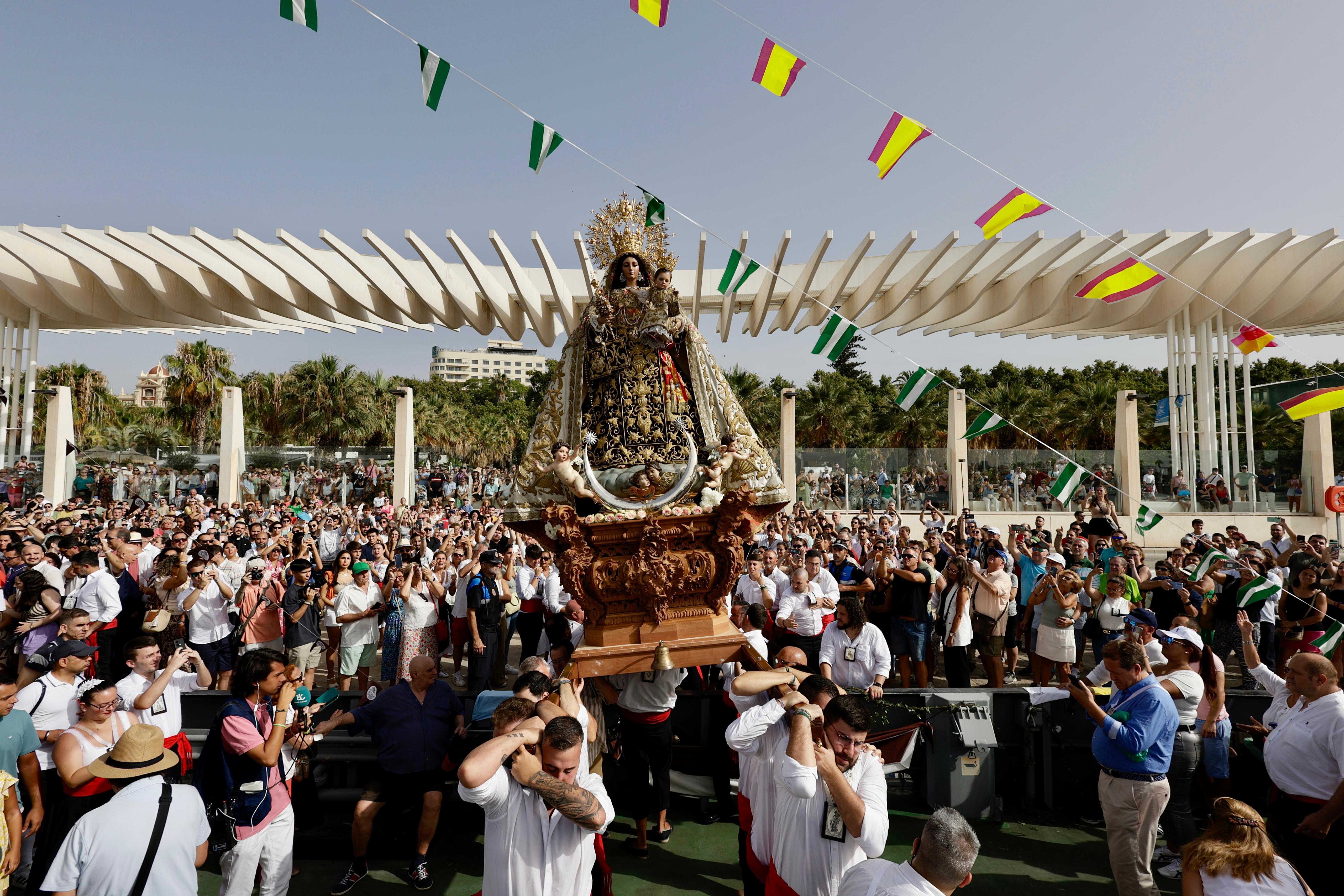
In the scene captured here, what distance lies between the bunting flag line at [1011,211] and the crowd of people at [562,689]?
330 cm

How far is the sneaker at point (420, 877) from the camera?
422 centimetres

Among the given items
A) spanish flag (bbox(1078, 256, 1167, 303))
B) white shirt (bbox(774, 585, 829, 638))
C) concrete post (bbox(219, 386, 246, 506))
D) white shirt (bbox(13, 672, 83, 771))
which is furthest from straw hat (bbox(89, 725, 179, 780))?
concrete post (bbox(219, 386, 246, 506))

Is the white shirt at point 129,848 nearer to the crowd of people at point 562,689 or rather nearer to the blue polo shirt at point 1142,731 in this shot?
the crowd of people at point 562,689

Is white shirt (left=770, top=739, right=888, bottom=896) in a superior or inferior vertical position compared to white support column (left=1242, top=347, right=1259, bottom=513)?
inferior

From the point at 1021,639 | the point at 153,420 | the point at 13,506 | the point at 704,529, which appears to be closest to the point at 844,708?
the point at 704,529

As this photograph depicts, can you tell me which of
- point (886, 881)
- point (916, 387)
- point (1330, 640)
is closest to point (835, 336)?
point (916, 387)

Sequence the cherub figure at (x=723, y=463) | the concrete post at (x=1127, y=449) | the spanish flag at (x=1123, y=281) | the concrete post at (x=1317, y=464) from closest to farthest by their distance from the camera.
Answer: the cherub figure at (x=723, y=463) < the spanish flag at (x=1123, y=281) < the concrete post at (x=1317, y=464) < the concrete post at (x=1127, y=449)

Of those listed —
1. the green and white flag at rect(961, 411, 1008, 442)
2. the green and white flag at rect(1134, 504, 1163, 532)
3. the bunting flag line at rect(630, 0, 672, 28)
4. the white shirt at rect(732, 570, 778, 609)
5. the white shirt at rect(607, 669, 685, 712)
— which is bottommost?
the white shirt at rect(607, 669, 685, 712)

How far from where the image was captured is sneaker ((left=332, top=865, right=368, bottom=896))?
416 cm

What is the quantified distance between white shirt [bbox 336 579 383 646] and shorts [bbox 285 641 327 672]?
0.26 m

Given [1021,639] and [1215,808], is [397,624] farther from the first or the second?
[1021,639]

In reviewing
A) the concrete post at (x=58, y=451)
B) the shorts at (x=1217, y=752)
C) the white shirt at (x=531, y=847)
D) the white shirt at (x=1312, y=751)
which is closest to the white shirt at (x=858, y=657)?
the shorts at (x=1217, y=752)

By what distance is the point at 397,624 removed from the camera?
24.1 feet

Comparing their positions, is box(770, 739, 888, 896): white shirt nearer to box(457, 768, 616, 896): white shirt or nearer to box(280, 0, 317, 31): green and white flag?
box(457, 768, 616, 896): white shirt
